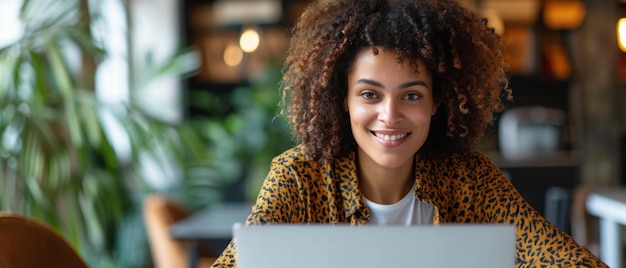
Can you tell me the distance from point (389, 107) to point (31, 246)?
Result: 0.84m

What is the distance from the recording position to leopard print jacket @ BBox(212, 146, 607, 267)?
1618mm

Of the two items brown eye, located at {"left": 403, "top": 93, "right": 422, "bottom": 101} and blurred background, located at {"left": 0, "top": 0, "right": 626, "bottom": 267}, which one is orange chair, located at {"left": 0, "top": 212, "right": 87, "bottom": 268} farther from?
blurred background, located at {"left": 0, "top": 0, "right": 626, "bottom": 267}

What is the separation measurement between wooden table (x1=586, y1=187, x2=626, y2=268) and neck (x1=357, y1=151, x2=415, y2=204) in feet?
6.64

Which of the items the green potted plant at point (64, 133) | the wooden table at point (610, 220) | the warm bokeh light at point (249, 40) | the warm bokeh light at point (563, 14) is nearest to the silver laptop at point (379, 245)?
the green potted plant at point (64, 133)

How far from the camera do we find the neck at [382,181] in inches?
68.2

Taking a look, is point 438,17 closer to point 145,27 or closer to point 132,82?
point 132,82

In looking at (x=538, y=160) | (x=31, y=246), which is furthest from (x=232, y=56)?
(x=31, y=246)

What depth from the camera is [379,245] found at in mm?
1178

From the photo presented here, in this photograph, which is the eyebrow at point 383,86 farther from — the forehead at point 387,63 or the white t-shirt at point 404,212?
the white t-shirt at point 404,212

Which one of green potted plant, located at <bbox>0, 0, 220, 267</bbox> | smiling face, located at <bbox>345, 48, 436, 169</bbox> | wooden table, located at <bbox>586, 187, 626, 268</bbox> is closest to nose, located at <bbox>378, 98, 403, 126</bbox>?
smiling face, located at <bbox>345, 48, 436, 169</bbox>

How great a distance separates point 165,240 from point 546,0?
4.68 metres

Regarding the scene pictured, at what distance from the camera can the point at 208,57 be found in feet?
24.4

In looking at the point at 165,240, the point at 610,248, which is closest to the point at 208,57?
the point at 165,240

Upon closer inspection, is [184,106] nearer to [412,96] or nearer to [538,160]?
[538,160]
